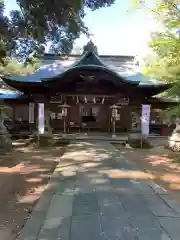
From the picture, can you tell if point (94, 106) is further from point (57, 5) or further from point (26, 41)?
point (57, 5)

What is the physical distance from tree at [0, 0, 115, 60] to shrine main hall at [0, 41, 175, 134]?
15.4 feet

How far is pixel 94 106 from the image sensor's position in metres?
20.4

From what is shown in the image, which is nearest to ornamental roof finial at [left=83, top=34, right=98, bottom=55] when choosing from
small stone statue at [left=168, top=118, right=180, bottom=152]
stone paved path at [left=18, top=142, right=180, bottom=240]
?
small stone statue at [left=168, top=118, right=180, bottom=152]

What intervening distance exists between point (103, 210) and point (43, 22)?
738 centimetres

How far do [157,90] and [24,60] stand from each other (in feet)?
29.6

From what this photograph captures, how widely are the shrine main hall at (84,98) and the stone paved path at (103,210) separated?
35.9 ft

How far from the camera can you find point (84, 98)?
19.5 m

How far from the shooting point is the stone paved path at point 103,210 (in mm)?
3859

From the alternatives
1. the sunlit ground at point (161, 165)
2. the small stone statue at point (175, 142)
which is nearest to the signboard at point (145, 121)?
the sunlit ground at point (161, 165)

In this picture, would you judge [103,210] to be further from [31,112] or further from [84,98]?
[31,112]

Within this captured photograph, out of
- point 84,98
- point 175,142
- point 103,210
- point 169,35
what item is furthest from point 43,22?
point 84,98

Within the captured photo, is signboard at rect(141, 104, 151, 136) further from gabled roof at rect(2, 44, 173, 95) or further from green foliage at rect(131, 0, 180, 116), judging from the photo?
green foliage at rect(131, 0, 180, 116)

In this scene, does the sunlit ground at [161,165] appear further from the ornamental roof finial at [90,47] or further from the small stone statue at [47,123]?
the ornamental roof finial at [90,47]

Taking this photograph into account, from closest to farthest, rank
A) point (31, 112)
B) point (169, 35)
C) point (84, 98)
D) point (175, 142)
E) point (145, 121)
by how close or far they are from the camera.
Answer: point (169, 35) → point (175, 142) → point (145, 121) → point (31, 112) → point (84, 98)
